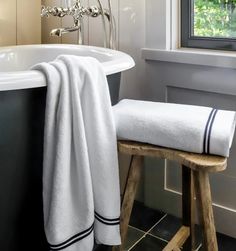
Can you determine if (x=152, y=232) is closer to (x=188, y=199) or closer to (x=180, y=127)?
(x=188, y=199)

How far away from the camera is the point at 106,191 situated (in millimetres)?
1188

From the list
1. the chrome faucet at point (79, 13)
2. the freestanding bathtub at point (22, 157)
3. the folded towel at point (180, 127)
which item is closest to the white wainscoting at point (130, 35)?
the chrome faucet at point (79, 13)

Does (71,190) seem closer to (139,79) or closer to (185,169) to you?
(185,169)

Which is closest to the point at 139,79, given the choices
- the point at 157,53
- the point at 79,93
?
the point at 157,53

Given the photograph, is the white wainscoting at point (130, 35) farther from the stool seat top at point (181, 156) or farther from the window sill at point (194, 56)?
the stool seat top at point (181, 156)

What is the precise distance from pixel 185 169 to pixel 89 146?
42 centimetres

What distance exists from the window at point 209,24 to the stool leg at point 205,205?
696 mm

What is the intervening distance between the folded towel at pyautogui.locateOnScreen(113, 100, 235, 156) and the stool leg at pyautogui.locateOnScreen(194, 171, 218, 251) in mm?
100

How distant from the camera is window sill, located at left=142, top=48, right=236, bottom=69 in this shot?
59.3 inches

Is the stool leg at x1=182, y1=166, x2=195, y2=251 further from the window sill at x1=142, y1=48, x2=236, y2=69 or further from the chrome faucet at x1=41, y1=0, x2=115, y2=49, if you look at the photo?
the chrome faucet at x1=41, y1=0, x2=115, y2=49

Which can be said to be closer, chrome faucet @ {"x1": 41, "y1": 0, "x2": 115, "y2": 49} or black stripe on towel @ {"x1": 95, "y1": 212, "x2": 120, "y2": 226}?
black stripe on towel @ {"x1": 95, "y1": 212, "x2": 120, "y2": 226}

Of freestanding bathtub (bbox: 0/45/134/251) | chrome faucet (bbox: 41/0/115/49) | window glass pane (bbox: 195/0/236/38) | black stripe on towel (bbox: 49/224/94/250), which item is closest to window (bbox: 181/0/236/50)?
window glass pane (bbox: 195/0/236/38)

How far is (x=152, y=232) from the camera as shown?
1719 millimetres

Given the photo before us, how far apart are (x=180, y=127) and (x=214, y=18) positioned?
76 cm
